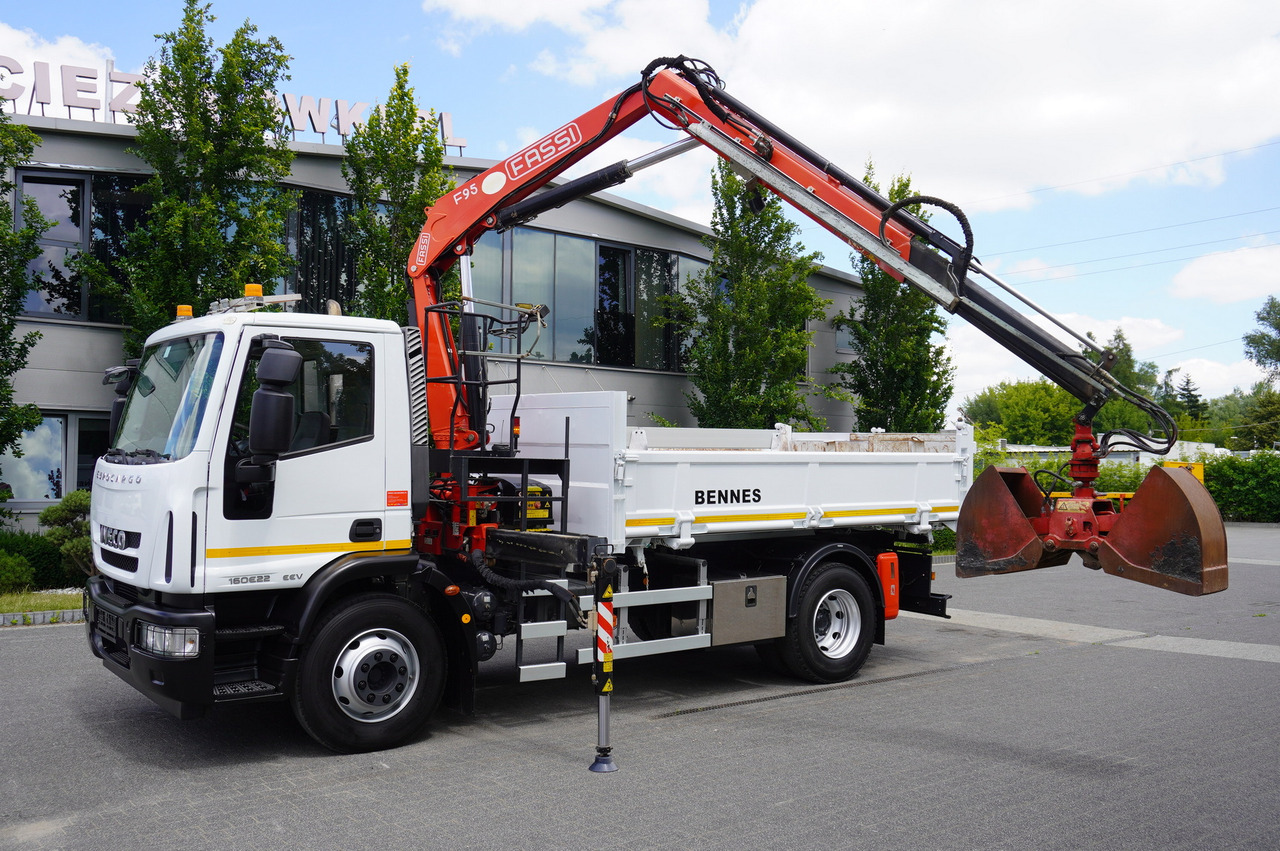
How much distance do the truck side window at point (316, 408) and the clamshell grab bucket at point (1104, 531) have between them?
13.7 feet

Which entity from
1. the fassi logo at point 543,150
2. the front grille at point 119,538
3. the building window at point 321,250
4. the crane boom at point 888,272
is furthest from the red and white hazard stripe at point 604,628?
the building window at point 321,250

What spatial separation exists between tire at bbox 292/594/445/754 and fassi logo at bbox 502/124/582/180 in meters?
3.78

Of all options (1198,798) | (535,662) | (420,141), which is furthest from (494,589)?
(420,141)

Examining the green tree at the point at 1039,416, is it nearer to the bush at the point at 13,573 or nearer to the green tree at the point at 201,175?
the green tree at the point at 201,175

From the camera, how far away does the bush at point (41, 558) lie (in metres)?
12.8

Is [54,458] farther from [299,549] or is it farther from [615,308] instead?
[299,549]

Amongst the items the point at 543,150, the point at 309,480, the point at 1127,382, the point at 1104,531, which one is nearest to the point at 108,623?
the point at 309,480

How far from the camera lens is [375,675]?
6.21m

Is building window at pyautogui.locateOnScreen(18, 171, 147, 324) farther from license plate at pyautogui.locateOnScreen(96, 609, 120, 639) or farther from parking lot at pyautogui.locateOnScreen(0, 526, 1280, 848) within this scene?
license plate at pyautogui.locateOnScreen(96, 609, 120, 639)

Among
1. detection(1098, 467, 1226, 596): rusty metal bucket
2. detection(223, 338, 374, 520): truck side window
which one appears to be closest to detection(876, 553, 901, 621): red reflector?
detection(1098, 467, 1226, 596): rusty metal bucket

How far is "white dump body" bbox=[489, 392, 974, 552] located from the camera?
284 inches

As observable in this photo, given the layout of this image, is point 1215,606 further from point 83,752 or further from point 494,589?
point 83,752

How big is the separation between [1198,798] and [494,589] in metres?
4.41

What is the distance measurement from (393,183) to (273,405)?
10388 mm
